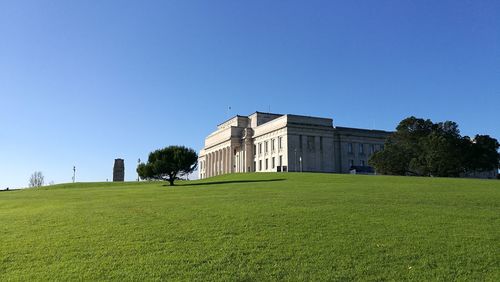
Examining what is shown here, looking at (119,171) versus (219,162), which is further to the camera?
(219,162)

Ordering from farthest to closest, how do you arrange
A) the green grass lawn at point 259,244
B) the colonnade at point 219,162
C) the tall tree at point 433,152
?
the colonnade at point 219,162 < the tall tree at point 433,152 < the green grass lawn at point 259,244

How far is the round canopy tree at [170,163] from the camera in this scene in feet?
190

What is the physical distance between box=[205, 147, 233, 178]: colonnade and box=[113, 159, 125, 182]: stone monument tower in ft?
88.8

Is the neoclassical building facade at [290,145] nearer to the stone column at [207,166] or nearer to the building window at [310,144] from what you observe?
the building window at [310,144]

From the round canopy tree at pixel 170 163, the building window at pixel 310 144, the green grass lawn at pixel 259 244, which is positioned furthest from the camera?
the building window at pixel 310 144

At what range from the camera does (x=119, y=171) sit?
285 ft

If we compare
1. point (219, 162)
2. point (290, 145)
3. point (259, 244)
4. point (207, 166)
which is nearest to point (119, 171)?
point (219, 162)

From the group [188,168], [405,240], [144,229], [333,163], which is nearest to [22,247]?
[144,229]

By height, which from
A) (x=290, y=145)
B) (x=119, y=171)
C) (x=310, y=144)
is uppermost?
(x=310, y=144)

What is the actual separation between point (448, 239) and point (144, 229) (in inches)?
360

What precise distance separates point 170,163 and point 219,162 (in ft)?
183

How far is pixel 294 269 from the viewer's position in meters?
10.2

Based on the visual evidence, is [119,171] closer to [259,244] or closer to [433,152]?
[433,152]

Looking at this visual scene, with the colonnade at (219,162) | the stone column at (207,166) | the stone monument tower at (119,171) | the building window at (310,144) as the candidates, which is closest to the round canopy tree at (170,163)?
the stone monument tower at (119,171)
